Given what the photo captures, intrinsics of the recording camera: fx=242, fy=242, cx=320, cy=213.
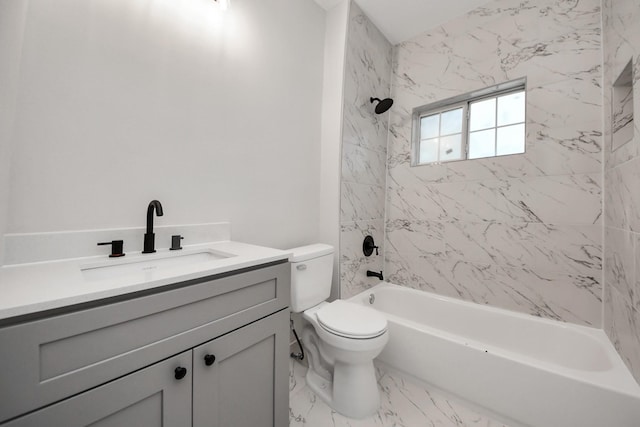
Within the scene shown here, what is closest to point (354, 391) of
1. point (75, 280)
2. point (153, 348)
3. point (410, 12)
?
point (153, 348)

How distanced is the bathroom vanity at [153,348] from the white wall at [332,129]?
880 millimetres

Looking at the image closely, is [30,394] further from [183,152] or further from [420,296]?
[420,296]

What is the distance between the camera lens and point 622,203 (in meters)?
1.21

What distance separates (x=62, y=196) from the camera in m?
0.91

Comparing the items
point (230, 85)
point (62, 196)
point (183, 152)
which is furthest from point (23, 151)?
point (230, 85)

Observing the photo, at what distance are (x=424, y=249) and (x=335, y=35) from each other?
74.8 inches

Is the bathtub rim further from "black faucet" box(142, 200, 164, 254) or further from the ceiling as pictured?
the ceiling

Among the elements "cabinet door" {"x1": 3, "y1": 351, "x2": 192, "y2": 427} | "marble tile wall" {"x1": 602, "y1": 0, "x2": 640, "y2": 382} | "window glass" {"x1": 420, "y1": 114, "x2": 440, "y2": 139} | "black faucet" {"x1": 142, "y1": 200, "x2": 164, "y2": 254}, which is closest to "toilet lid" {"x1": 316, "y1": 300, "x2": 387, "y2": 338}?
"cabinet door" {"x1": 3, "y1": 351, "x2": 192, "y2": 427}

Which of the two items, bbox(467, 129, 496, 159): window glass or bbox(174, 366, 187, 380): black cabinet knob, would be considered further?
bbox(467, 129, 496, 159): window glass

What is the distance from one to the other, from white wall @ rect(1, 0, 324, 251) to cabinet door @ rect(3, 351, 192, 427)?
26.0 inches

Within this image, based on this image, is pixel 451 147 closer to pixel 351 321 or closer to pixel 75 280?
pixel 351 321

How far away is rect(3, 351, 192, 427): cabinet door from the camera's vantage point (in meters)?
0.53

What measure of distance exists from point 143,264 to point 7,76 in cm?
70

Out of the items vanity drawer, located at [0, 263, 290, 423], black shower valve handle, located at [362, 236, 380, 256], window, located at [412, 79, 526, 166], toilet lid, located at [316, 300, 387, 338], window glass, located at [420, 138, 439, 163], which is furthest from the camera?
window glass, located at [420, 138, 439, 163]
